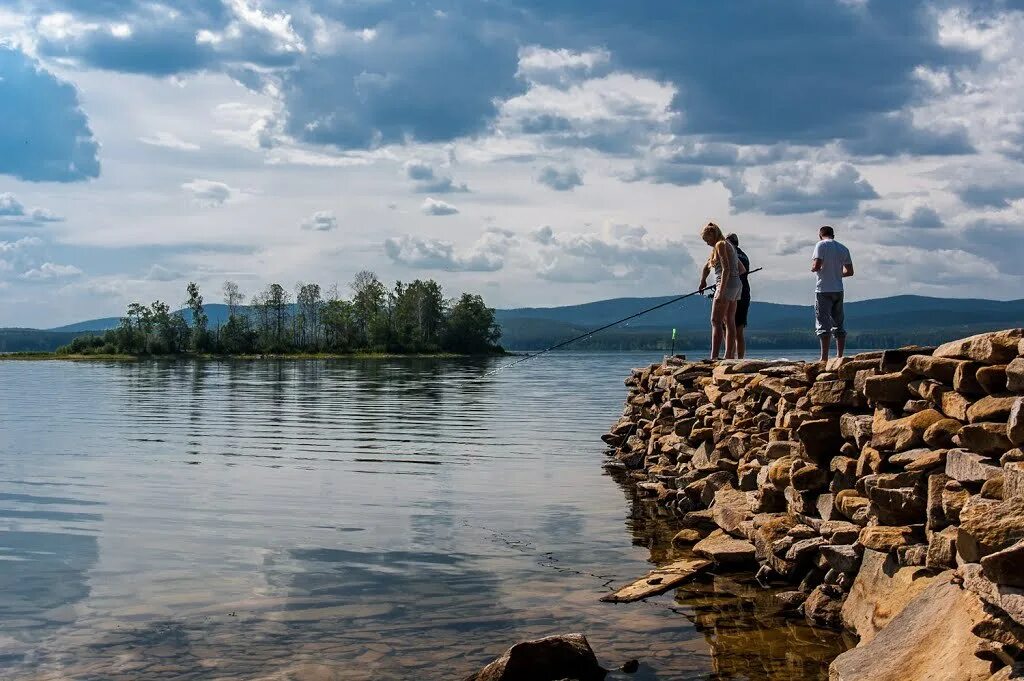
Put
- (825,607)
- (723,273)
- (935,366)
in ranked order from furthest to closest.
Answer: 1. (723,273)
2. (825,607)
3. (935,366)

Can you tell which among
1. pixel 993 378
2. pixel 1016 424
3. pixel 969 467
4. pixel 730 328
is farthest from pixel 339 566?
pixel 730 328

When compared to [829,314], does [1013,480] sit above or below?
below

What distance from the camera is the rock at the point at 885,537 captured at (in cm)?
858

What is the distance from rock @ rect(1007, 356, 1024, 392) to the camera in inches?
304

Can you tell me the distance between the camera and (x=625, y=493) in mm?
17109

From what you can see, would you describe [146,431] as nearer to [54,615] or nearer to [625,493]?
[625,493]

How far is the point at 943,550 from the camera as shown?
775cm

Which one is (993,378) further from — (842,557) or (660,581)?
(660,581)

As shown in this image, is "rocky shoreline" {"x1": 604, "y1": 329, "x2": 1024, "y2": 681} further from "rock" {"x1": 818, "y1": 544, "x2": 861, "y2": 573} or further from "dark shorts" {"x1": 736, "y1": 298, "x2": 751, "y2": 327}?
"dark shorts" {"x1": 736, "y1": 298, "x2": 751, "y2": 327}

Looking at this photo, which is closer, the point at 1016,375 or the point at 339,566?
the point at 1016,375

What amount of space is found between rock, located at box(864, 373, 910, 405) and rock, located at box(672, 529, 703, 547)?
12.0 ft

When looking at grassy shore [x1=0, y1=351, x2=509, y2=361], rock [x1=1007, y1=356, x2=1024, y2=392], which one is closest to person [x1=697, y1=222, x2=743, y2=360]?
rock [x1=1007, y1=356, x2=1024, y2=392]

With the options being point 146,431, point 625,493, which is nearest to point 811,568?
point 625,493

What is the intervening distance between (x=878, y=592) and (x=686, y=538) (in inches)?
179
